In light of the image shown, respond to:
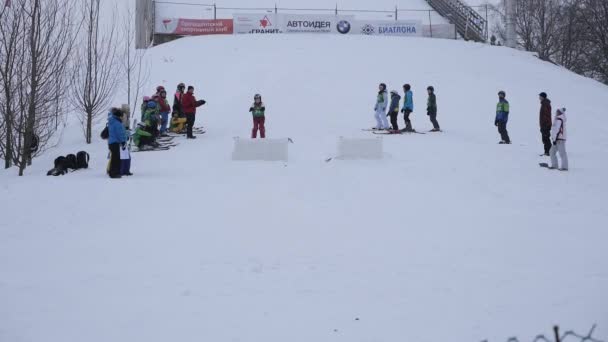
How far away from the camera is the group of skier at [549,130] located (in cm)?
1211

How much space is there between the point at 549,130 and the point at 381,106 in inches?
187

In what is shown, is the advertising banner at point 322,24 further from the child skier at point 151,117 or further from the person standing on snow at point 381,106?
the child skier at point 151,117

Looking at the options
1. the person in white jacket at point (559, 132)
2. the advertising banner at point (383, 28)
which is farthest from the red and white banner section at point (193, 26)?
the person in white jacket at point (559, 132)

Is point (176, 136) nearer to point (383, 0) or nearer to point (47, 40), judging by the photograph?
point (47, 40)

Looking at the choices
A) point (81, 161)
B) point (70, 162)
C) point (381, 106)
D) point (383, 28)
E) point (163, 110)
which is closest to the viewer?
point (70, 162)

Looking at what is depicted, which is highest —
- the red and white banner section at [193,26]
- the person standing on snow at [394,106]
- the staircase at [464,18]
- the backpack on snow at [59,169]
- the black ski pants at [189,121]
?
the staircase at [464,18]

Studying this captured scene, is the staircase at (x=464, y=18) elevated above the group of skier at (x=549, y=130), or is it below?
above

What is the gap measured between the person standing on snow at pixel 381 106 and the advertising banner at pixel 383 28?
17464 millimetres

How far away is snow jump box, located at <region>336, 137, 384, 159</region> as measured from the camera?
13203mm

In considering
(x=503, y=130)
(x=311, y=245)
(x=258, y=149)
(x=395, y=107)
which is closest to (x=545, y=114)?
(x=503, y=130)

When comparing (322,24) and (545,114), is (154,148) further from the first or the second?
(322,24)

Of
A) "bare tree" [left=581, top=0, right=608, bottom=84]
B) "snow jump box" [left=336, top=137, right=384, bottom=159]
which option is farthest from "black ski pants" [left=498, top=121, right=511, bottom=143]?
"bare tree" [left=581, top=0, right=608, bottom=84]

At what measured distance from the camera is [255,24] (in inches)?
1272

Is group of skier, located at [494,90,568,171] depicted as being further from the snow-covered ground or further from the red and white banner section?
the red and white banner section
